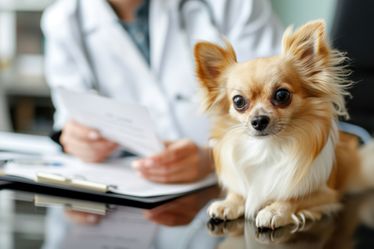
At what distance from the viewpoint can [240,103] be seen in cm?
63

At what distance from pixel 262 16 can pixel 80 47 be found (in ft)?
1.42

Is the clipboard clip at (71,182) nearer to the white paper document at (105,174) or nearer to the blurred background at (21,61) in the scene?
the white paper document at (105,174)

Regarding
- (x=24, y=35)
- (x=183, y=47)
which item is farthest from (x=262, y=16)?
(x=24, y=35)

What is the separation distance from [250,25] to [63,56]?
45cm

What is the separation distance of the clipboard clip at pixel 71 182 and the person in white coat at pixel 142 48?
0.26 metres

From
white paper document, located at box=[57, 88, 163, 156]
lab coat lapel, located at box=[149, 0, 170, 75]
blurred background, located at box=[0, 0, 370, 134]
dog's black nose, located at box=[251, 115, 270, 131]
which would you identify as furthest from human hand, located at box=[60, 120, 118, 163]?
blurred background, located at box=[0, 0, 370, 134]

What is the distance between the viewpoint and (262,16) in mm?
1089

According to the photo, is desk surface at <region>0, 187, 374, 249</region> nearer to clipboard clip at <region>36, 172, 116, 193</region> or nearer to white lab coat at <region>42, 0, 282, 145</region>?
clipboard clip at <region>36, 172, 116, 193</region>

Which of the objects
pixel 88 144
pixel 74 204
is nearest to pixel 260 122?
pixel 74 204

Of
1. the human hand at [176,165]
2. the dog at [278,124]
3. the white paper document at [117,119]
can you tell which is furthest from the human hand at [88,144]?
the dog at [278,124]

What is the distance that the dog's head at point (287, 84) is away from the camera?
604mm

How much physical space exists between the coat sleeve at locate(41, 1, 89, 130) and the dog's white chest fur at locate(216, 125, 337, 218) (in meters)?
0.62

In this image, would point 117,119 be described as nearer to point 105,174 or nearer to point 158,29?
point 105,174

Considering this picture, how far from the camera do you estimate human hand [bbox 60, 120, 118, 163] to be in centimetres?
103
